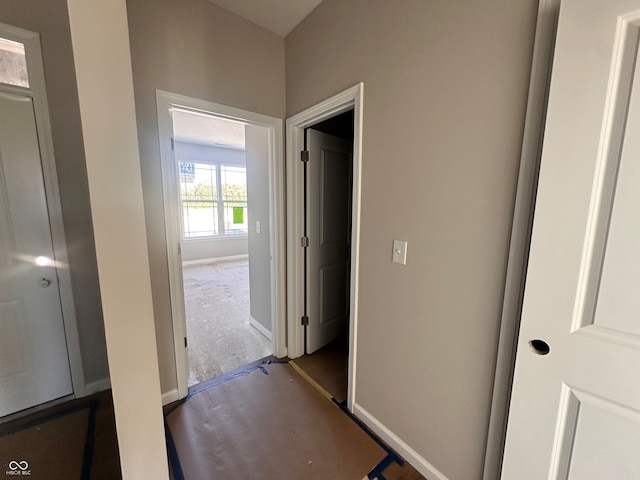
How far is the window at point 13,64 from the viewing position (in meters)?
0.64

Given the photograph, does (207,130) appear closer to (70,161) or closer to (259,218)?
(259,218)

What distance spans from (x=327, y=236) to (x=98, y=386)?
6.06 ft

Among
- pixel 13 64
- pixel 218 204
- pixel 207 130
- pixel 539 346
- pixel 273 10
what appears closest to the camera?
pixel 13 64

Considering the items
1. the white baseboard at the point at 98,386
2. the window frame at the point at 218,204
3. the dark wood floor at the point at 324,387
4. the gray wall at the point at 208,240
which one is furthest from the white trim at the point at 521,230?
the window frame at the point at 218,204

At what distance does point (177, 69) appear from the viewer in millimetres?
1594

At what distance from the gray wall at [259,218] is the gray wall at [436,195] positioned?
1.09 meters

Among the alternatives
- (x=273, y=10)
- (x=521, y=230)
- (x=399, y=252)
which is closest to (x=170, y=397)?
(x=399, y=252)

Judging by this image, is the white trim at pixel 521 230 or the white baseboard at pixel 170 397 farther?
the white baseboard at pixel 170 397

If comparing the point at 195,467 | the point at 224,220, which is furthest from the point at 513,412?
the point at 224,220

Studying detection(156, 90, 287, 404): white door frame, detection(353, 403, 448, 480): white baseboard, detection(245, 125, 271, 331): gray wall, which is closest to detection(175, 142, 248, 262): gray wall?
detection(245, 125, 271, 331): gray wall

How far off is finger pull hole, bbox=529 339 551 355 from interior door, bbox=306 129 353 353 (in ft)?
5.32

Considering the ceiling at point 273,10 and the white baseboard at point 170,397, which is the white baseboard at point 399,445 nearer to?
the white baseboard at point 170,397

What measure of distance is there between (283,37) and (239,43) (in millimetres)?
399

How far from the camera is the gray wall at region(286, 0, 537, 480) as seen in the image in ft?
3.20
